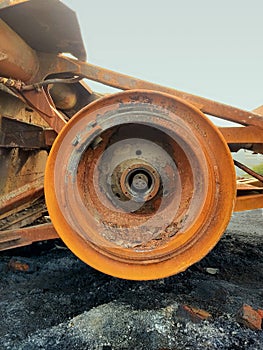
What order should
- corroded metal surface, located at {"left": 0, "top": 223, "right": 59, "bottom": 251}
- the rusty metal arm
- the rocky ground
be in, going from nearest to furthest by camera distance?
1. the rocky ground
2. the rusty metal arm
3. corroded metal surface, located at {"left": 0, "top": 223, "right": 59, "bottom": 251}

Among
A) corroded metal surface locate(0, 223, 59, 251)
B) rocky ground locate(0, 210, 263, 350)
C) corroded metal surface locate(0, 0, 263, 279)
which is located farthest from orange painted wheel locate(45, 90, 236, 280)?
corroded metal surface locate(0, 223, 59, 251)

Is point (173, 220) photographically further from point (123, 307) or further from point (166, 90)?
point (166, 90)

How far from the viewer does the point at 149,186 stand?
1.83 m

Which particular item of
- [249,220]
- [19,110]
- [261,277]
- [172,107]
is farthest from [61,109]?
[249,220]

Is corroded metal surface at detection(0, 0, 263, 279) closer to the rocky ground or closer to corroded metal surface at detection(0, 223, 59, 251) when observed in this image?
corroded metal surface at detection(0, 223, 59, 251)

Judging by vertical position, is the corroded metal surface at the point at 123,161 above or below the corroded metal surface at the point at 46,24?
→ below

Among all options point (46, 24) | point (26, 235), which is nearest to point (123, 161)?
point (26, 235)

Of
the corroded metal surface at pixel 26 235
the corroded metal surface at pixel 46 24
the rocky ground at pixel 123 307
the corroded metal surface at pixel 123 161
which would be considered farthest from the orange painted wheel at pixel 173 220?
the corroded metal surface at pixel 46 24

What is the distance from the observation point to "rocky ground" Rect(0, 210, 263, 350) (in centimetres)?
137

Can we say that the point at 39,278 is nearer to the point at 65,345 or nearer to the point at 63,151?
the point at 65,345

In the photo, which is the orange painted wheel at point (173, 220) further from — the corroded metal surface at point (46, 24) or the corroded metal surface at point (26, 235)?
the corroded metal surface at point (46, 24)

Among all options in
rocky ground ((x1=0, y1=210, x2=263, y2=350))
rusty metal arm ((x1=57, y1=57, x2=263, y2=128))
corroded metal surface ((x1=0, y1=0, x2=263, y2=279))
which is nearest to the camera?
rocky ground ((x1=0, y1=210, x2=263, y2=350))

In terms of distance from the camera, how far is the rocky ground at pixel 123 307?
1.37 metres

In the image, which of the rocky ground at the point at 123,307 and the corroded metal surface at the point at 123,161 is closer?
the rocky ground at the point at 123,307
